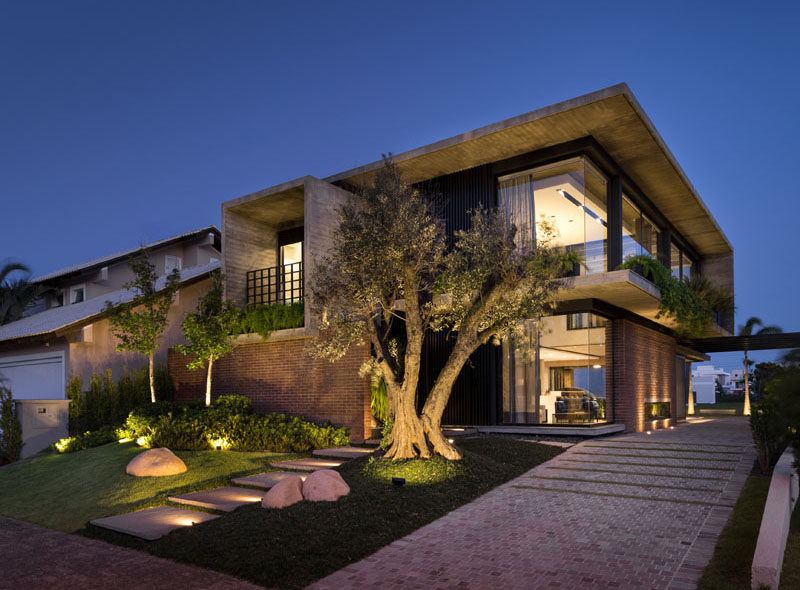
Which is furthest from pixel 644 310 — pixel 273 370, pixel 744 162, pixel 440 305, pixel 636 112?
pixel 744 162

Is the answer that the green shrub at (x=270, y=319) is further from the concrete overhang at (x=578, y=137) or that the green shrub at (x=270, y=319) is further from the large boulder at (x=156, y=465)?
the large boulder at (x=156, y=465)

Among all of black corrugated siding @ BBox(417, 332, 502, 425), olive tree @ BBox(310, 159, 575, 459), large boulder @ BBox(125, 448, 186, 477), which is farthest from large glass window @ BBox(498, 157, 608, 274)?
large boulder @ BBox(125, 448, 186, 477)

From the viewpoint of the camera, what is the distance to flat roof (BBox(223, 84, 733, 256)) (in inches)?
456

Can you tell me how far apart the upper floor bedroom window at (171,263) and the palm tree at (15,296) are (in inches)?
204

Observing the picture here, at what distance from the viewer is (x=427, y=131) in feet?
485

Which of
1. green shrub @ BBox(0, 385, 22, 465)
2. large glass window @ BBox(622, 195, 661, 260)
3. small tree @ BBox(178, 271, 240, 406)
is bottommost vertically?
green shrub @ BBox(0, 385, 22, 465)

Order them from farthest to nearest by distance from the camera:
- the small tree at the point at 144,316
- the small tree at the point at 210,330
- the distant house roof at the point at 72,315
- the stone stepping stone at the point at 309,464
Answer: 1. the distant house roof at the point at 72,315
2. the small tree at the point at 144,316
3. the small tree at the point at 210,330
4. the stone stepping stone at the point at 309,464

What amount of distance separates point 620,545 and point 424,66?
117m

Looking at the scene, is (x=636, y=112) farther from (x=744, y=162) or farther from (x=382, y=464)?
(x=744, y=162)

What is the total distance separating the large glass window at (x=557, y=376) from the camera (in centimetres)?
Result: 1329

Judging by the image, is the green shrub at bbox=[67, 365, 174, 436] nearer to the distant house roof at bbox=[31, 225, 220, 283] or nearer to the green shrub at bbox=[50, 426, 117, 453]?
the green shrub at bbox=[50, 426, 117, 453]

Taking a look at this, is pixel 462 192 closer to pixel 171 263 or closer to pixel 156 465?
pixel 156 465

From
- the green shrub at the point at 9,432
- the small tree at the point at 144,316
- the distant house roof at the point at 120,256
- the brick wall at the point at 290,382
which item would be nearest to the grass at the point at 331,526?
the brick wall at the point at 290,382

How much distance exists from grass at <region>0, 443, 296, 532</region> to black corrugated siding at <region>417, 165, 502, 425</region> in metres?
4.80
